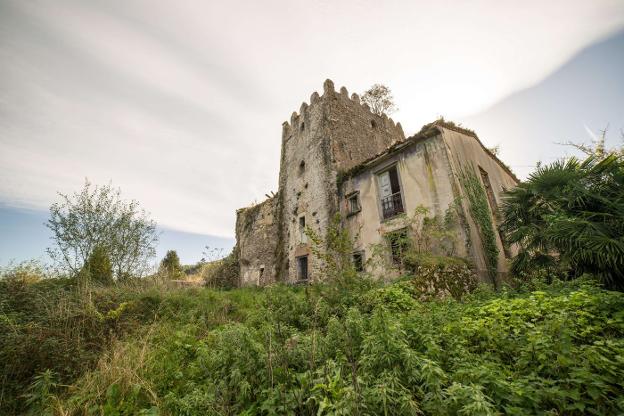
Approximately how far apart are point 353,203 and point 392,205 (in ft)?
7.31

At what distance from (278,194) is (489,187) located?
11.5m

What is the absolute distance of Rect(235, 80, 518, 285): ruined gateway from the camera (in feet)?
29.5

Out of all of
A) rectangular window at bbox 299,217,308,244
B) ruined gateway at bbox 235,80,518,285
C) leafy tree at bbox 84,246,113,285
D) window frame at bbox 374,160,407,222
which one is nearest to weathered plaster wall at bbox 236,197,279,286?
ruined gateway at bbox 235,80,518,285

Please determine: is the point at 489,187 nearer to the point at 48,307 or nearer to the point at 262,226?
the point at 262,226

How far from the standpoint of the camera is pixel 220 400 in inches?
107

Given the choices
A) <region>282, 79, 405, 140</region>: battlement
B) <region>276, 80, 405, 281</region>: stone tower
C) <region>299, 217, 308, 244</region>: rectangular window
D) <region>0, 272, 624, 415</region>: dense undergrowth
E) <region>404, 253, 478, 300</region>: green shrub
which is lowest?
<region>0, 272, 624, 415</region>: dense undergrowth

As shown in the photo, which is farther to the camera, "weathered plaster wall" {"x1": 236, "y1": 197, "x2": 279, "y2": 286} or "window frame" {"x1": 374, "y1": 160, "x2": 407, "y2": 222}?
"weathered plaster wall" {"x1": 236, "y1": 197, "x2": 279, "y2": 286}

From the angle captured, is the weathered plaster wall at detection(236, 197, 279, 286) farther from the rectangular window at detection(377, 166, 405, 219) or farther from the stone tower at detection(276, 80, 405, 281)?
the rectangular window at detection(377, 166, 405, 219)

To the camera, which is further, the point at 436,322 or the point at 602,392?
the point at 436,322

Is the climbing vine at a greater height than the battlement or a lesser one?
lesser

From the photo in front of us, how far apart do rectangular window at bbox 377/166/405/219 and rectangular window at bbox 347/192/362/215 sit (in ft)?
4.13

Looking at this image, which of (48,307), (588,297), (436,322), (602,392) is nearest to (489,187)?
(588,297)

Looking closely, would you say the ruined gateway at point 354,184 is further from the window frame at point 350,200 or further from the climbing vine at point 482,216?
the climbing vine at point 482,216

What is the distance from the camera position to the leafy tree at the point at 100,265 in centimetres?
918
